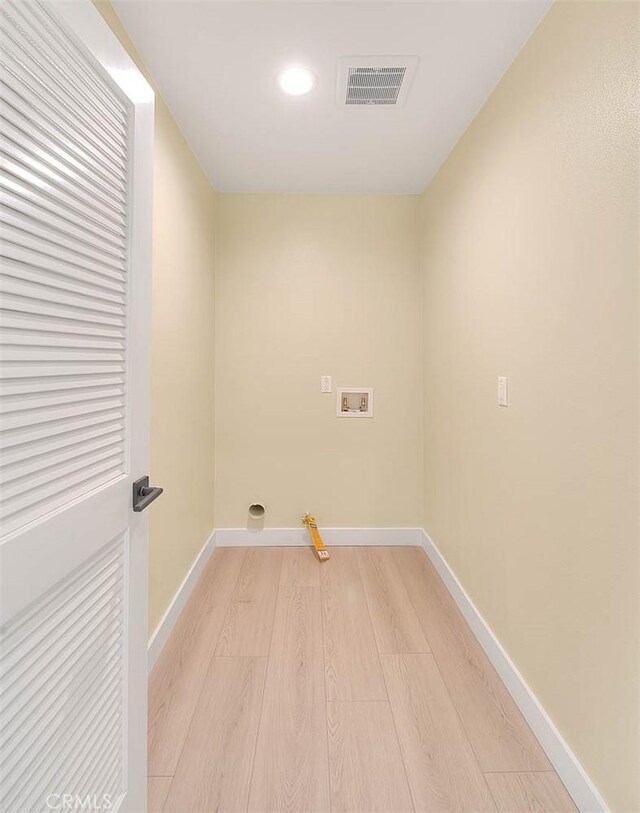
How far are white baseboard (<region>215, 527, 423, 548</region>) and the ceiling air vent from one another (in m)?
2.53

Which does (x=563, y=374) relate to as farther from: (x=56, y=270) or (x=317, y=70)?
(x=317, y=70)

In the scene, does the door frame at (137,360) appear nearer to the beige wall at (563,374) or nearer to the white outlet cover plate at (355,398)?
the beige wall at (563,374)

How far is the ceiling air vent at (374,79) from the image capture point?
5.39ft

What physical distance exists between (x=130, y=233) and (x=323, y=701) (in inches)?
67.8

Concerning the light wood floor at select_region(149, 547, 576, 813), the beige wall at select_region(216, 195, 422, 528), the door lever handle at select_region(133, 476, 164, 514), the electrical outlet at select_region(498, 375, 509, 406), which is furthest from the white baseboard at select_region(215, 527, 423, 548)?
the door lever handle at select_region(133, 476, 164, 514)

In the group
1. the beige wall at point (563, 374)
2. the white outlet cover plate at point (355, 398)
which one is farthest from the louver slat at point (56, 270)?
the white outlet cover plate at point (355, 398)

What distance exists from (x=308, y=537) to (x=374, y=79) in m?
2.64

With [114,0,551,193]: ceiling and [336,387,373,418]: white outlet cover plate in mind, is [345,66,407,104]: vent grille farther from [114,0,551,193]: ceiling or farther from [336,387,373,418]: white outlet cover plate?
[336,387,373,418]: white outlet cover plate

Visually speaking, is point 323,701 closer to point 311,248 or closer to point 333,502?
point 333,502

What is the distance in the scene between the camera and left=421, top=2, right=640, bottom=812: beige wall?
42.6 inches

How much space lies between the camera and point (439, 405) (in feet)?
8.65

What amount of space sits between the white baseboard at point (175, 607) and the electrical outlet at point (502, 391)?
1.75 m

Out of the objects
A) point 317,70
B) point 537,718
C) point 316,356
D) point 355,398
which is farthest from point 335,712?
point 317,70

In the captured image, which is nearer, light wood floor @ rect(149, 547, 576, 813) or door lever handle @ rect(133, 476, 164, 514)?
door lever handle @ rect(133, 476, 164, 514)
